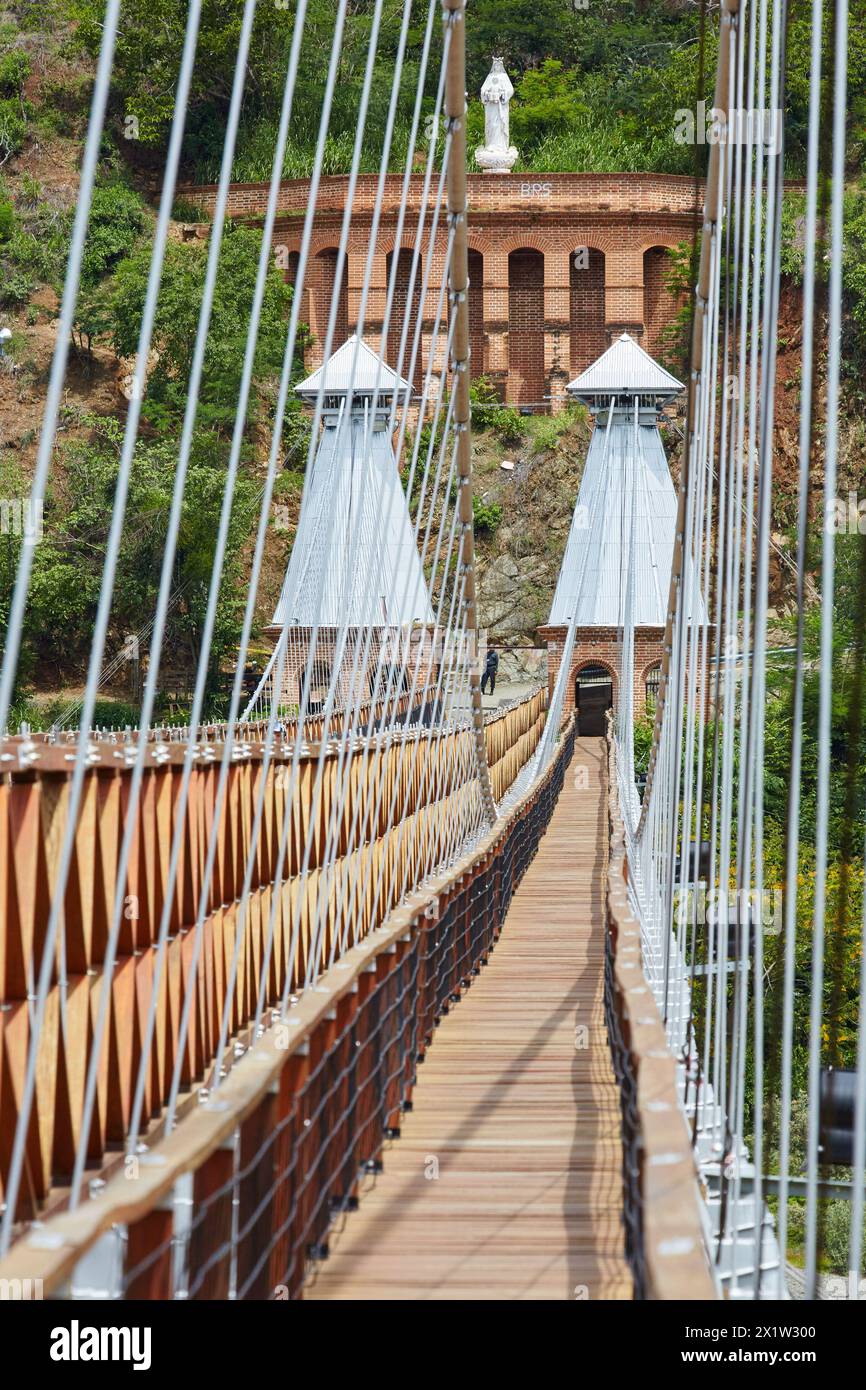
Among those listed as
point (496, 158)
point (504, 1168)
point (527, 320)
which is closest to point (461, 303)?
point (504, 1168)

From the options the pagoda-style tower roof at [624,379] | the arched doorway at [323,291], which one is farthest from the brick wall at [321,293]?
the pagoda-style tower roof at [624,379]

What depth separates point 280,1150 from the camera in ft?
13.1

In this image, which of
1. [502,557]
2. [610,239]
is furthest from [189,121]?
[502,557]

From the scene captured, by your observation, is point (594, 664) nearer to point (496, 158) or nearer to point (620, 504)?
point (620, 504)

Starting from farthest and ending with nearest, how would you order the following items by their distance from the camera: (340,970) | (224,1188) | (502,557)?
(502,557), (340,970), (224,1188)

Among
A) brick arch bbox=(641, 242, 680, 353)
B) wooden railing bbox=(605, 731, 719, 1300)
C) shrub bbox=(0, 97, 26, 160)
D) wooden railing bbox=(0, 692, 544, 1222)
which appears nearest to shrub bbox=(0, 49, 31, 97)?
shrub bbox=(0, 97, 26, 160)

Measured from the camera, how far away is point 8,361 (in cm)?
4172

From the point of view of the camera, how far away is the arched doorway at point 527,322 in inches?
1757

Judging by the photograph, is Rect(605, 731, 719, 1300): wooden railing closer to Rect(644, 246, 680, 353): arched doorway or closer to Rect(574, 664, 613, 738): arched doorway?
Rect(574, 664, 613, 738): arched doorway

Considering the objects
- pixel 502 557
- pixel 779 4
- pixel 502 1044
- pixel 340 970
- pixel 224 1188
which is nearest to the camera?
pixel 224 1188

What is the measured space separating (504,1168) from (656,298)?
40396 millimetres

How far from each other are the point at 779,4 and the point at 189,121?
150ft

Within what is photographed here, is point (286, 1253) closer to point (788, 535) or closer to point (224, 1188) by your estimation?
point (224, 1188)

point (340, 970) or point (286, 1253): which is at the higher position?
point (340, 970)
